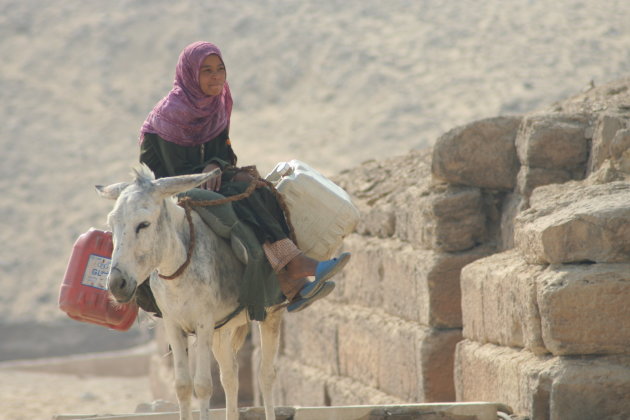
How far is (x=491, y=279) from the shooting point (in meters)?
7.85

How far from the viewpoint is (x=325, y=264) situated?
23.4 feet

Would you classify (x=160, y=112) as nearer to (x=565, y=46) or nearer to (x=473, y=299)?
(x=473, y=299)

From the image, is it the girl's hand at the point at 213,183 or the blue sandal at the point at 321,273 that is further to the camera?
the girl's hand at the point at 213,183

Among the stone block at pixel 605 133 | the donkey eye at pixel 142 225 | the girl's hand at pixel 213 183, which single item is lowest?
the donkey eye at pixel 142 225

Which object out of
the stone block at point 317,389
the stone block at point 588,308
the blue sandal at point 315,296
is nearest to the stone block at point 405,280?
the stone block at point 317,389

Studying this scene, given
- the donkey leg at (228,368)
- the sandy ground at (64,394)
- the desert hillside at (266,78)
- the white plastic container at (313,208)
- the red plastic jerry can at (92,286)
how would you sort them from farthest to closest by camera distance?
the desert hillside at (266,78) < the sandy ground at (64,394) < the white plastic container at (313,208) < the red plastic jerry can at (92,286) < the donkey leg at (228,368)

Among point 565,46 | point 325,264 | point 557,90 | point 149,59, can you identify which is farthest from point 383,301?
point 149,59

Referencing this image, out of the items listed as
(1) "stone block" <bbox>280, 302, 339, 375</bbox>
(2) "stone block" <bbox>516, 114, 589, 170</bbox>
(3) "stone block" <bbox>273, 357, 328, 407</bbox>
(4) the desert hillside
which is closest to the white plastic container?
(2) "stone block" <bbox>516, 114, 589, 170</bbox>

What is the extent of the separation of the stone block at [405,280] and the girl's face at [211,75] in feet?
9.17

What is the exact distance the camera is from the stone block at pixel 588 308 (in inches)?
265

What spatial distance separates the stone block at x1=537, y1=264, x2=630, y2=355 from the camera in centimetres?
674

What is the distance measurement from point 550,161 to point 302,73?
3064 centimetres

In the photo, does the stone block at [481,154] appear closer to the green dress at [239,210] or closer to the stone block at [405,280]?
the stone block at [405,280]

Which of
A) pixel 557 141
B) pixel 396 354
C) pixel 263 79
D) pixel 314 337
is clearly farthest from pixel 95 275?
pixel 263 79
